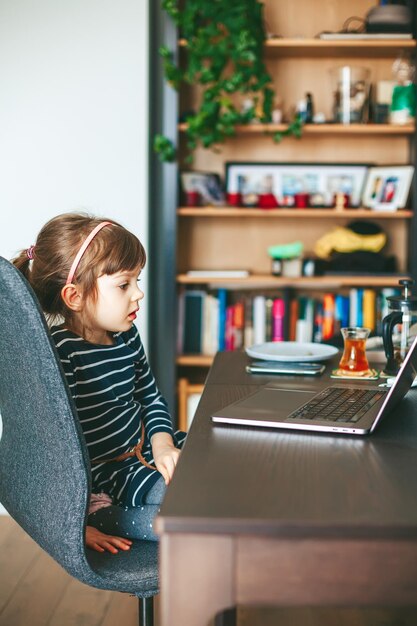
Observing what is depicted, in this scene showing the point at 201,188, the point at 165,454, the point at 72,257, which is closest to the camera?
the point at 165,454

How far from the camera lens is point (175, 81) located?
10.8 feet

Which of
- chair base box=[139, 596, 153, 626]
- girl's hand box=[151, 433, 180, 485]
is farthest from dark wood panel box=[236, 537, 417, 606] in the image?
chair base box=[139, 596, 153, 626]

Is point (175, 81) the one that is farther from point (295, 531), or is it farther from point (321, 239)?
point (295, 531)

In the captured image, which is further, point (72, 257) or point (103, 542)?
point (72, 257)

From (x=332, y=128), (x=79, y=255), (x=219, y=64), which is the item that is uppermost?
(x=219, y=64)

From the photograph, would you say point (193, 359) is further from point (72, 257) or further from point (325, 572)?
point (325, 572)

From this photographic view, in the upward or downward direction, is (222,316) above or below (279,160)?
below

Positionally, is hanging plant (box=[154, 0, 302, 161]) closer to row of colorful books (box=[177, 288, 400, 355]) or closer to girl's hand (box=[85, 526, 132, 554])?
row of colorful books (box=[177, 288, 400, 355])

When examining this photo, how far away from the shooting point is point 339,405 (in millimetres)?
1423

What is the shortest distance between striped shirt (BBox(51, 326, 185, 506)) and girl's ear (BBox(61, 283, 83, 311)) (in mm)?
56

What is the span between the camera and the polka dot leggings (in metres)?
1.44

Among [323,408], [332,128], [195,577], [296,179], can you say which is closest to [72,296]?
[323,408]

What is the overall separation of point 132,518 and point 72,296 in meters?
0.50

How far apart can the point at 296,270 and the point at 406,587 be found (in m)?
2.74
